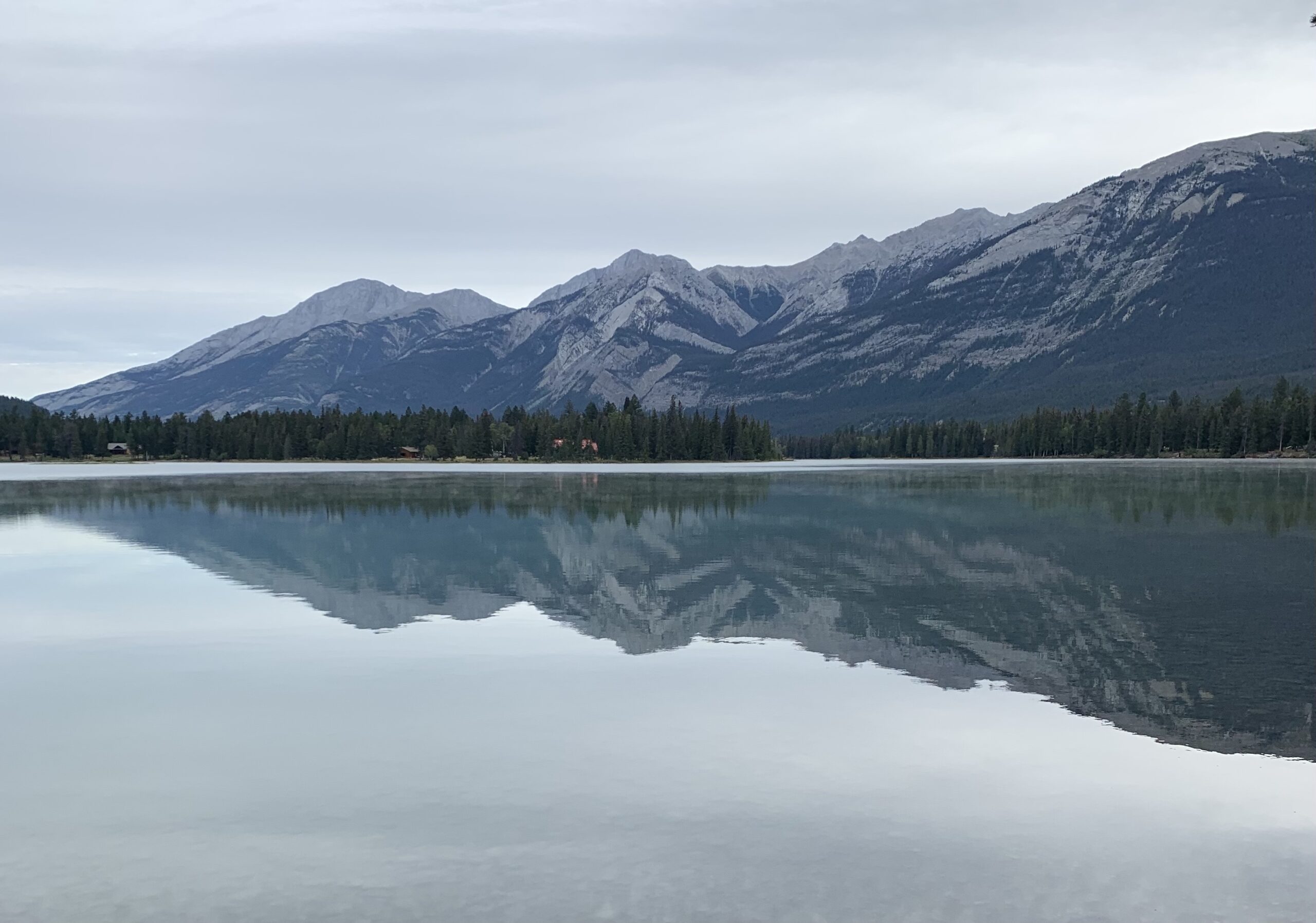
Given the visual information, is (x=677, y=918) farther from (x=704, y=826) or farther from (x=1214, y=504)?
(x=1214, y=504)

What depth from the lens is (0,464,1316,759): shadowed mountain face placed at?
23.0m

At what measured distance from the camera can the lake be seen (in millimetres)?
12289

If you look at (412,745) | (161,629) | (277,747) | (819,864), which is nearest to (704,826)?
(819,864)

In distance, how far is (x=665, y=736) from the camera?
18.7 metres

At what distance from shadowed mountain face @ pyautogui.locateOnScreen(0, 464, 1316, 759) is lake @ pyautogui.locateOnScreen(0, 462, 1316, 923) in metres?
0.22

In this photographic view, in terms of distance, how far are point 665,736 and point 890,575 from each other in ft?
71.6

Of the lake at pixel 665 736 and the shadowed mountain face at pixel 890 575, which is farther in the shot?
the shadowed mountain face at pixel 890 575

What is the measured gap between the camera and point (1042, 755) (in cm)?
1720

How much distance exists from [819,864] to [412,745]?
26.7 ft

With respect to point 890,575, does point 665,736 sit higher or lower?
lower

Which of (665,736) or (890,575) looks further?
(890,575)

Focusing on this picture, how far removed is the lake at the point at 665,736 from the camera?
1229cm

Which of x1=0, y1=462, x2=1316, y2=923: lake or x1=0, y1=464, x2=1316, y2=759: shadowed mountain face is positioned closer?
x1=0, y1=462, x2=1316, y2=923: lake

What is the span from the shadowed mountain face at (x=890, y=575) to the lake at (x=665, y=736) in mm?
222
